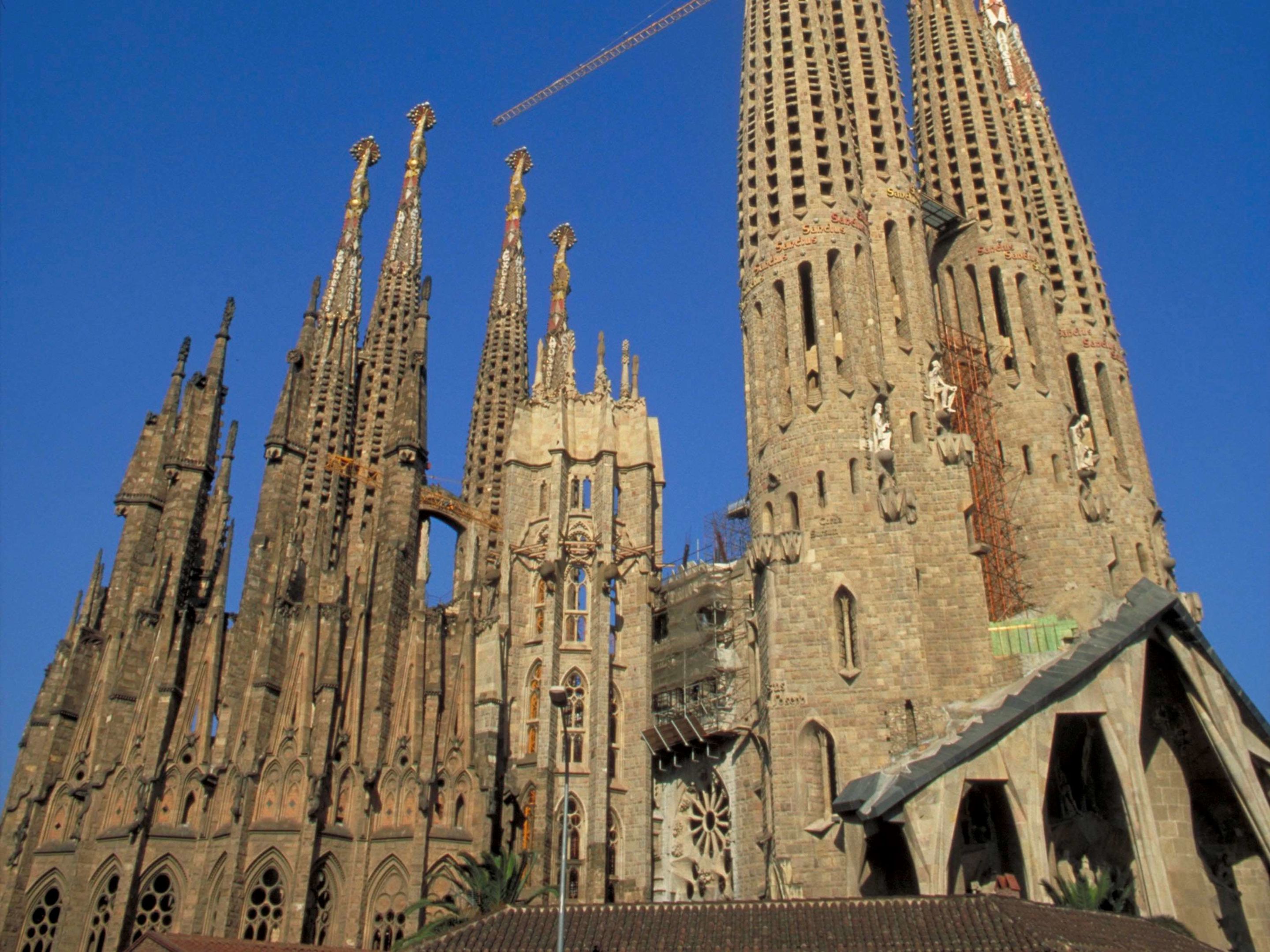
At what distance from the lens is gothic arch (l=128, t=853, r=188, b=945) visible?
31.2 meters

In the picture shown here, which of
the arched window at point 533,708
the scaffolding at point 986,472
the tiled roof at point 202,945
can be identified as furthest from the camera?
the scaffolding at point 986,472

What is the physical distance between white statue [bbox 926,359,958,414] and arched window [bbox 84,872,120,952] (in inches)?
1060

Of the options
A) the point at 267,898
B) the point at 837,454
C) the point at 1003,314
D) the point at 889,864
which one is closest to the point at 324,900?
the point at 267,898

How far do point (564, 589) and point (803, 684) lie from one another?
11.1 meters

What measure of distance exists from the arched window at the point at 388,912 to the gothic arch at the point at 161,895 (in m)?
5.09

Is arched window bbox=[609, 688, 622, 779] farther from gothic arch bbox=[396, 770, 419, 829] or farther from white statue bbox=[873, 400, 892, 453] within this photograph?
white statue bbox=[873, 400, 892, 453]

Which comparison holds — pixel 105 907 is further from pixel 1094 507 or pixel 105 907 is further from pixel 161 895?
pixel 1094 507

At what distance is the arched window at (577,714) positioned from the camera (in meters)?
37.3

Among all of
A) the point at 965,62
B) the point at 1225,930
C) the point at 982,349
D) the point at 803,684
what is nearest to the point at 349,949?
the point at 803,684

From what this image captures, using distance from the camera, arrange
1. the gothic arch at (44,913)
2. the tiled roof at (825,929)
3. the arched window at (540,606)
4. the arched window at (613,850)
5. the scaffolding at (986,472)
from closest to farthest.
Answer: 1. the tiled roof at (825,929)
2. the gothic arch at (44,913)
3. the arched window at (613,850)
4. the scaffolding at (986,472)
5. the arched window at (540,606)

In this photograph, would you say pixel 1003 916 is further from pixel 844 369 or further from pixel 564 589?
pixel 564 589

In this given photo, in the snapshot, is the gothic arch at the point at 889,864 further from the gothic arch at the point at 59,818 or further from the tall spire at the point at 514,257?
the tall spire at the point at 514,257

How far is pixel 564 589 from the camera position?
130 ft

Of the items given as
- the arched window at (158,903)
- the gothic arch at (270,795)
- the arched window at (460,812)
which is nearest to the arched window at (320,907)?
the gothic arch at (270,795)
